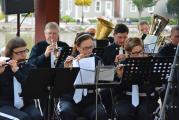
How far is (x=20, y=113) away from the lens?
386 cm

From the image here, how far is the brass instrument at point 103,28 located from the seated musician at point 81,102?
1313 mm

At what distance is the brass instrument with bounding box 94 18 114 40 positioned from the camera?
5.51 metres

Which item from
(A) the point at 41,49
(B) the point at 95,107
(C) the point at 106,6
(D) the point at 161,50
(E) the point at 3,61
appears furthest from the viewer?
(C) the point at 106,6

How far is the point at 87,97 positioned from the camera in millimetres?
4234

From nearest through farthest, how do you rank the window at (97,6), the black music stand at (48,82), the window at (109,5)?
1. the black music stand at (48,82)
2. the window at (109,5)
3. the window at (97,6)

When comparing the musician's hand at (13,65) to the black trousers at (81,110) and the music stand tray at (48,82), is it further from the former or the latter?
the black trousers at (81,110)

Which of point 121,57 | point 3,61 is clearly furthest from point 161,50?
point 3,61

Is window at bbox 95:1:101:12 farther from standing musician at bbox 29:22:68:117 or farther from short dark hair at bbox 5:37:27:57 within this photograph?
short dark hair at bbox 5:37:27:57

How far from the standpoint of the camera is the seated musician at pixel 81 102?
13.3ft

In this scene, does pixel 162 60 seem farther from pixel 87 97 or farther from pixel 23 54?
pixel 23 54

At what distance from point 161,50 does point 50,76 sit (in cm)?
187

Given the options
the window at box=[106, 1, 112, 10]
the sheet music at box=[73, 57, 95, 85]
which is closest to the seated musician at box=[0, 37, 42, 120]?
the sheet music at box=[73, 57, 95, 85]

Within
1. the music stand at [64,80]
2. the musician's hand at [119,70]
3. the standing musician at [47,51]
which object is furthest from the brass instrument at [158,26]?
the music stand at [64,80]

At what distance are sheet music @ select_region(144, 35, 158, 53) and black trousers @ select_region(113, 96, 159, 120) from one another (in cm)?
79
